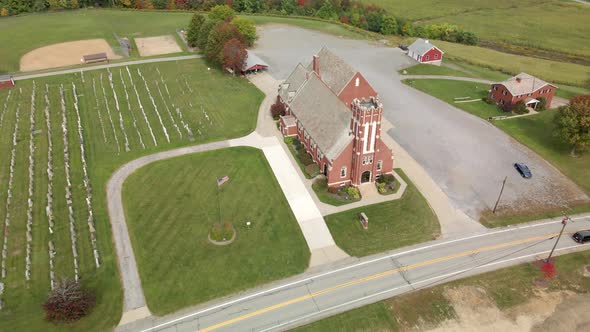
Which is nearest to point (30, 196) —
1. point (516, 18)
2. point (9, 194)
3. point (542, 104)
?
point (9, 194)

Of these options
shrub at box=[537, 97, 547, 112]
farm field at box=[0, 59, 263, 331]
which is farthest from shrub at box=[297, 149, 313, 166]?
shrub at box=[537, 97, 547, 112]

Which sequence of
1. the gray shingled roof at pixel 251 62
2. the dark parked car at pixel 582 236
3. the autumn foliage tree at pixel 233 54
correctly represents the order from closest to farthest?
the dark parked car at pixel 582 236 → the autumn foliage tree at pixel 233 54 → the gray shingled roof at pixel 251 62

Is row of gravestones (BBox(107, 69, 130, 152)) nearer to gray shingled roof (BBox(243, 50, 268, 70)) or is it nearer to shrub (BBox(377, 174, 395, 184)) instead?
gray shingled roof (BBox(243, 50, 268, 70))

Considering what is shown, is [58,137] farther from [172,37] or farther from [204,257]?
[172,37]

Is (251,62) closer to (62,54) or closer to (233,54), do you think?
(233,54)

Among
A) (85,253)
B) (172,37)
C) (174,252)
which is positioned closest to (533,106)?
(174,252)

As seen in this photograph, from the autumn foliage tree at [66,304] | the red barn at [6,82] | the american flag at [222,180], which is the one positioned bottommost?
the autumn foliage tree at [66,304]

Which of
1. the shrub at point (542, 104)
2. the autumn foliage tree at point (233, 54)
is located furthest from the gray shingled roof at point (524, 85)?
the autumn foliage tree at point (233, 54)

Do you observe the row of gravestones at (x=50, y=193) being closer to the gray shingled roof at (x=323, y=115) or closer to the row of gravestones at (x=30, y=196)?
the row of gravestones at (x=30, y=196)
